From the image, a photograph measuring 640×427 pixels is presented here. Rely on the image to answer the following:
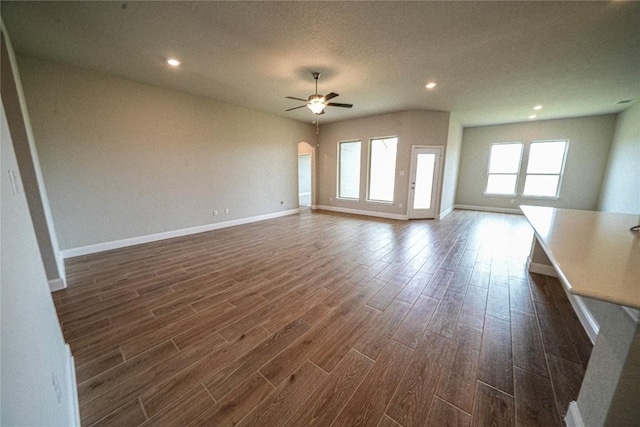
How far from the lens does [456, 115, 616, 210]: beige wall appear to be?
5852mm

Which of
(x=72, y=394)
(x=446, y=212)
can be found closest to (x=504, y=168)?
(x=446, y=212)

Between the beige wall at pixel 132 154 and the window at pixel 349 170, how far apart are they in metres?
2.62

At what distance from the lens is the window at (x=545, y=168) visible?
6383 millimetres

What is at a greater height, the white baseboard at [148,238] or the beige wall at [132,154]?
the beige wall at [132,154]

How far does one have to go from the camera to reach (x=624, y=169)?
475cm

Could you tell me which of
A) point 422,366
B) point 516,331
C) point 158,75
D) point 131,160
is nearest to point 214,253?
point 131,160

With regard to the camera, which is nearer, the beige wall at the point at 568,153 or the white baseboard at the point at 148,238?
the white baseboard at the point at 148,238

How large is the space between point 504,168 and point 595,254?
24.8ft

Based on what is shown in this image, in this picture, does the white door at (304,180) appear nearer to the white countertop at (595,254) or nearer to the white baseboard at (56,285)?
the white baseboard at (56,285)

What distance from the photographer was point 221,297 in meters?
2.38

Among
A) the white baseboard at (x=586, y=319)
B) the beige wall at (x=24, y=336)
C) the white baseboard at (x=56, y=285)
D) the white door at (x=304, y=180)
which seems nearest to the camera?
the beige wall at (x=24, y=336)

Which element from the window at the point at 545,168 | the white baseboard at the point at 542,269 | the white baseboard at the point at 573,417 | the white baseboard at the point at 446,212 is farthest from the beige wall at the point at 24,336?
the window at the point at 545,168

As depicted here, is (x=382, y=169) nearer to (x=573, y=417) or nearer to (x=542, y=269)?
(x=542, y=269)

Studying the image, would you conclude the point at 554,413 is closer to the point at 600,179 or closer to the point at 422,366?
the point at 422,366
